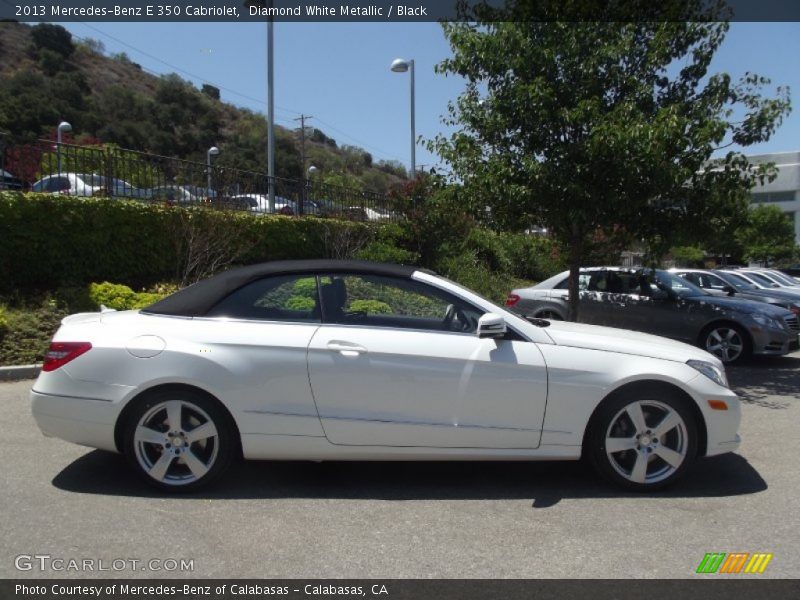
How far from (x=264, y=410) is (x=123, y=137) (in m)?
59.5

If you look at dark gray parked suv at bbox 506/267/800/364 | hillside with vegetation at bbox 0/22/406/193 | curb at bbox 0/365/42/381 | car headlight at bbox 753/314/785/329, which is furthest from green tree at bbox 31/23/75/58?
car headlight at bbox 753/314/785/329

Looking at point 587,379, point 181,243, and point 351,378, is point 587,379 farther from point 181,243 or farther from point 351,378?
point 181,243

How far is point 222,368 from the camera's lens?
4.29 metres

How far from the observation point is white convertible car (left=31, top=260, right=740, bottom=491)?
170 inches

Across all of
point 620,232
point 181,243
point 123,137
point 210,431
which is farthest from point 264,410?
point 123,137

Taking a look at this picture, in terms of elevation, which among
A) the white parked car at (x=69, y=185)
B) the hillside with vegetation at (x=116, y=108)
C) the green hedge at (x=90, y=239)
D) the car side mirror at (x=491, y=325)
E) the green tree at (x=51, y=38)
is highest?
the green tree at (x=51, y=38)

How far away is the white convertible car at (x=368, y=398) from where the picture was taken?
170 inches

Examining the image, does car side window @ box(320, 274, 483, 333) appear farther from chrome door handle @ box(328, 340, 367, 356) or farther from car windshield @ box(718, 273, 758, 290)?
car windshield @ box(718, 273, 758, 290)

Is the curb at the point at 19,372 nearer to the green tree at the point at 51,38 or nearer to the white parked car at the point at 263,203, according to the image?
the white parked car at the point at 263,203

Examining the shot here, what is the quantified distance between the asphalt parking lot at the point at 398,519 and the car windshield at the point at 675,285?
523 cm

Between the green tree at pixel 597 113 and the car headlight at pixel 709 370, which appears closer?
the car headlight at pixel 709 370

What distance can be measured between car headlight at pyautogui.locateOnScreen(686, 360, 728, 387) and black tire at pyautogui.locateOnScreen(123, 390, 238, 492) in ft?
9.97

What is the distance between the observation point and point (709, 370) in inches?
180

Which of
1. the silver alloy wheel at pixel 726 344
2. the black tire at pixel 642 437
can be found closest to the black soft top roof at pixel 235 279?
the black tire at pixel 642 437
